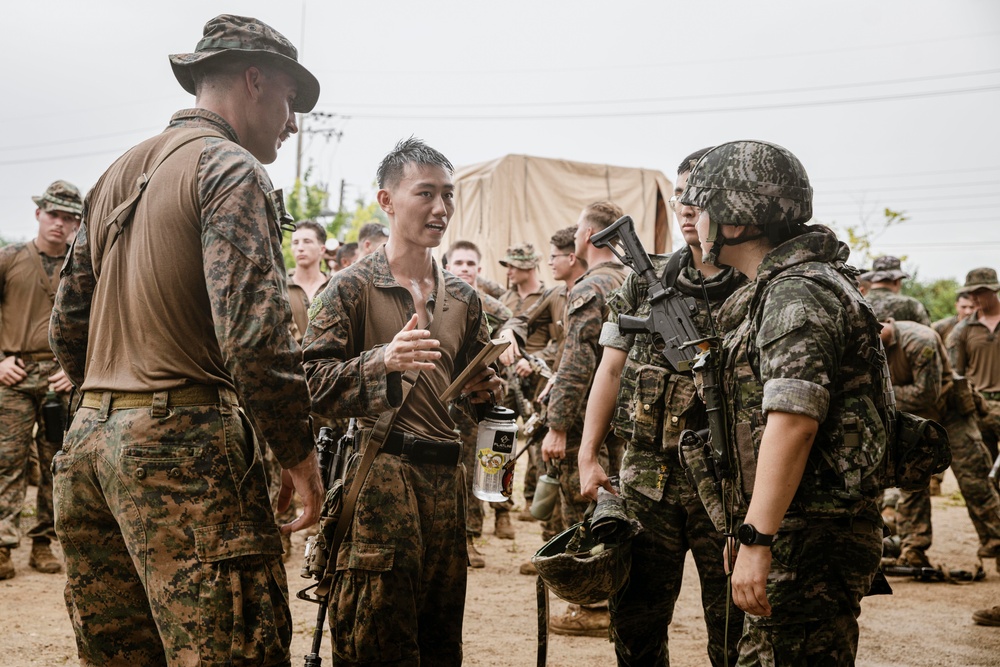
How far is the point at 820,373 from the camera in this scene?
270 cm

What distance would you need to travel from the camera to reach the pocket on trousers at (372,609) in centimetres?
343

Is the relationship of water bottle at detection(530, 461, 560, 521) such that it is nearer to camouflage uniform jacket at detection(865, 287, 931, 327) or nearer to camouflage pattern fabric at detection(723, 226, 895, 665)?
camouflage pattern fabric at detection(723, 226, 895, 665)

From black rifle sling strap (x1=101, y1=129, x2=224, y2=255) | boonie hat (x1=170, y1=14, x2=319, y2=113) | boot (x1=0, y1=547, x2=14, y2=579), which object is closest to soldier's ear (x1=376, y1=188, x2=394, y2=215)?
boonie hat (x1=170, y1=14, x2=319, y2=113)

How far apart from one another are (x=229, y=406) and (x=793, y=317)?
5.86 ft

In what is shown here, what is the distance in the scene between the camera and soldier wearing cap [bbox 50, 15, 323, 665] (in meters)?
2.58

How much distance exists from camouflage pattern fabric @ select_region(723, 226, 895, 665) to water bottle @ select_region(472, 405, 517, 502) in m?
1.28

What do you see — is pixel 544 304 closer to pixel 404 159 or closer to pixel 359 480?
pixel 404 159

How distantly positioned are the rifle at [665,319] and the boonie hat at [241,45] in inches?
68.2

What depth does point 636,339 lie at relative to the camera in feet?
13.6

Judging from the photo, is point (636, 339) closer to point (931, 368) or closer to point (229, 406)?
point (229, 406)

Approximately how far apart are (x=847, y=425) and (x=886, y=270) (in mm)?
7405

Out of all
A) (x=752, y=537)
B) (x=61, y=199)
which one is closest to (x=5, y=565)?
(x=61, y=199)

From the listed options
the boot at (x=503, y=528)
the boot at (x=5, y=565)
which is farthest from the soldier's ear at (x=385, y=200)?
the boot at (x=503, y=528)

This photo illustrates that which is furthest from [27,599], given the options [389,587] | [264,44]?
[264,44]
